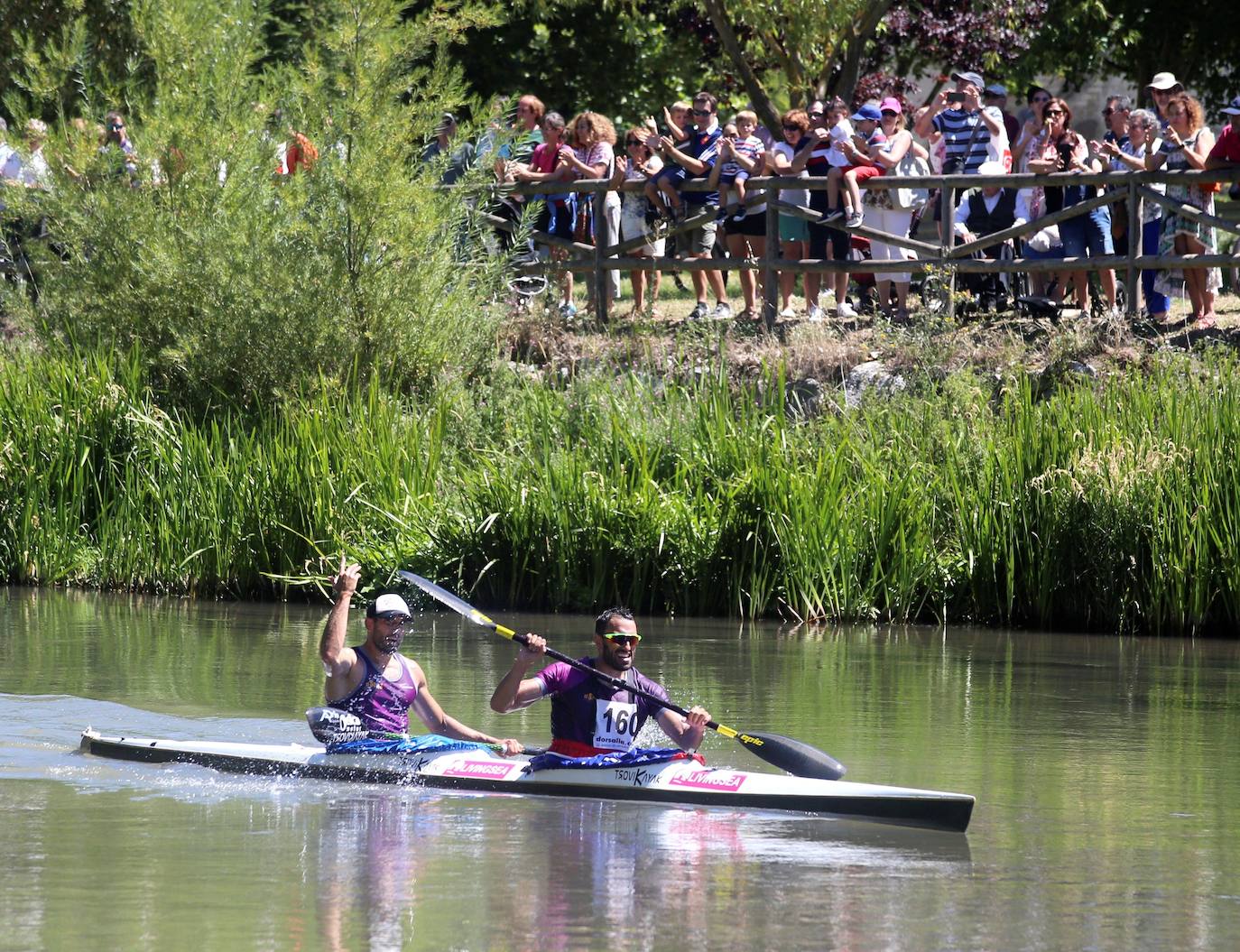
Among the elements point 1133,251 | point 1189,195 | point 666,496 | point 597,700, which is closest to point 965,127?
point 1133,251

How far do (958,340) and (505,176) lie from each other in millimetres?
5148

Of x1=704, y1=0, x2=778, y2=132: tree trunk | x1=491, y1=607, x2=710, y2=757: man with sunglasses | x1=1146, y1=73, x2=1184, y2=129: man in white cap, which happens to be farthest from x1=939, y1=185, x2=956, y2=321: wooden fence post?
x1=491, y1=607, x2=710, y2=757: man with sunglasses

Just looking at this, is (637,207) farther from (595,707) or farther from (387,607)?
(595,707)

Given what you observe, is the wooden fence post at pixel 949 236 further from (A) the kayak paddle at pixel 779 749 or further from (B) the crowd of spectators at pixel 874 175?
(A) the kayak paddle at pixel 779 749

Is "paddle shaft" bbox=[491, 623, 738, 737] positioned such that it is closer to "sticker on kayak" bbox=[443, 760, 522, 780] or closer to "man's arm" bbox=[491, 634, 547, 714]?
"man's arm" bbox=[491, 634, 547, 714]

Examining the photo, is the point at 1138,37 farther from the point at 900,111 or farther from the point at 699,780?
the point at 699,780

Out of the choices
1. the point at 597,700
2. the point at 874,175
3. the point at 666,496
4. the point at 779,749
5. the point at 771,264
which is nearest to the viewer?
the point at 779,749

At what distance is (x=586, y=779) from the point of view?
10.3 meters

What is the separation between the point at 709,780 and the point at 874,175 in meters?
9.97

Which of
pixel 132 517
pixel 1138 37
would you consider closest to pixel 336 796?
pixel 132 517

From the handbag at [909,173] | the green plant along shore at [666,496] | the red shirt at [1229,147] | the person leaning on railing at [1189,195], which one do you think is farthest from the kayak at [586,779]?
the handbag at [909,173]

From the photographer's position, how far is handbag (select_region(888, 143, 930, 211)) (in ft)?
62.7

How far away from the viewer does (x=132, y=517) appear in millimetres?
18109

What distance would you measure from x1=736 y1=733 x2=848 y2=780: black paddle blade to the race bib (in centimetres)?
60
